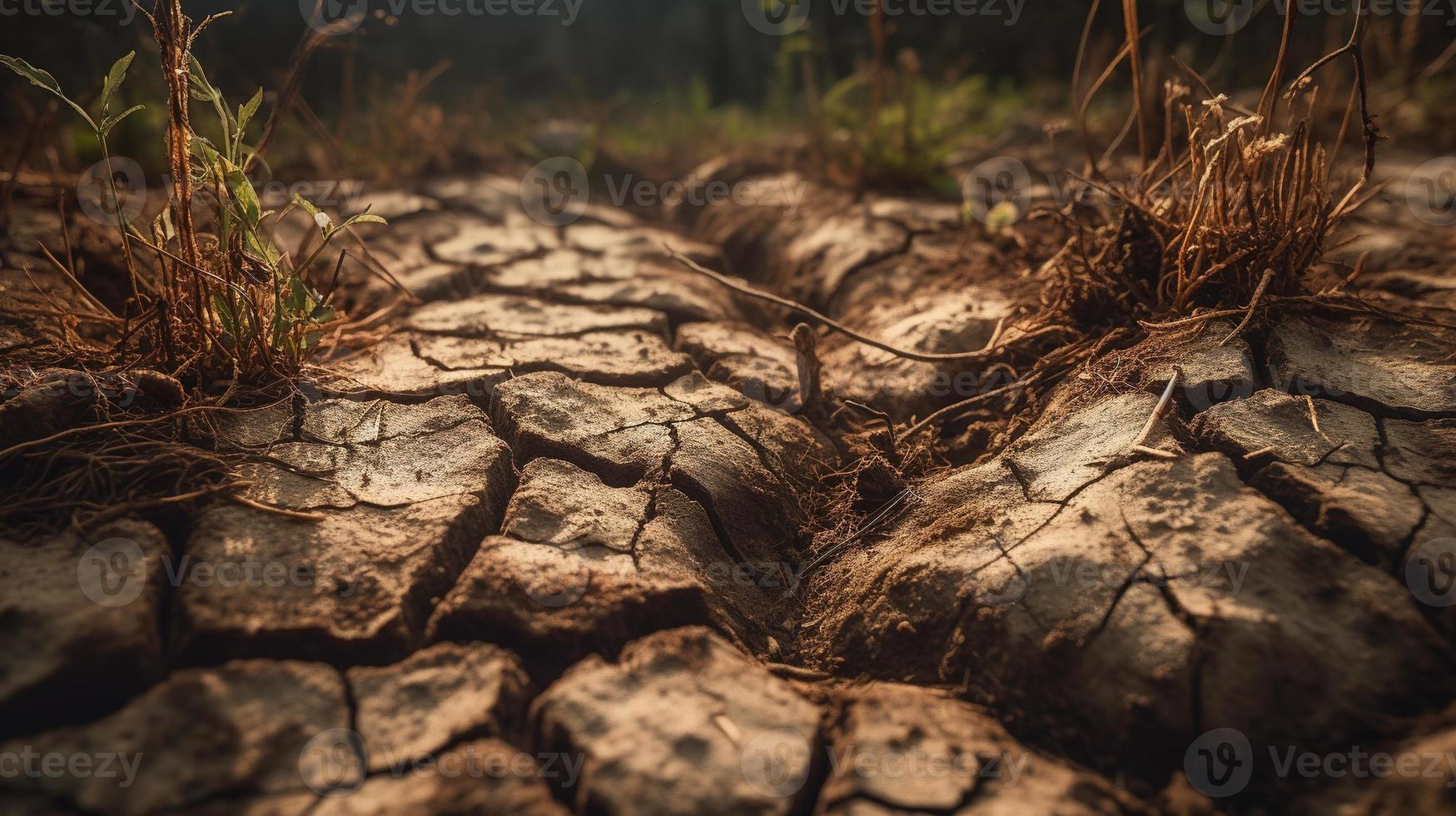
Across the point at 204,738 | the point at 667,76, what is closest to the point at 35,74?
the point at 204,738

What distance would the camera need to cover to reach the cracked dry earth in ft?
4.04

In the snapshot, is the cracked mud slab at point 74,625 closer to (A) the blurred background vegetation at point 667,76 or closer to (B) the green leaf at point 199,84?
(B) the green leaf at point 199,84

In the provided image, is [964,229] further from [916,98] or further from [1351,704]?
[1351,704]

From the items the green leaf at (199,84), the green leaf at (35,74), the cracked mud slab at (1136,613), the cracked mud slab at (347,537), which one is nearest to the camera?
the cracked mud slab at (1136,613)

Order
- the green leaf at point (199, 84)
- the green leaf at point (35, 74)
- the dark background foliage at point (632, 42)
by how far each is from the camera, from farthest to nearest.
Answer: the dark background foliage at point (632, 42) → the green leaf at point (199, 84) → the green leaf at point (35, 74)

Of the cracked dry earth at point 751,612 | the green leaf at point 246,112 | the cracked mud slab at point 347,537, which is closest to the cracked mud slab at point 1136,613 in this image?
the cracked dry earth at point 751,612

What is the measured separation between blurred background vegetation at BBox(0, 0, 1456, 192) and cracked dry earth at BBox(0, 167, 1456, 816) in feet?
4.95

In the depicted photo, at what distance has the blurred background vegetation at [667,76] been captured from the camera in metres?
3.70

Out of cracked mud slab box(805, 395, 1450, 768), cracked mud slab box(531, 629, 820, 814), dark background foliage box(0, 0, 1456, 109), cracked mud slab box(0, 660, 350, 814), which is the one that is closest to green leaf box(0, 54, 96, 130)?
cracked mud slab box(0, 660, 350, 814)

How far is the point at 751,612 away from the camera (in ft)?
5.50

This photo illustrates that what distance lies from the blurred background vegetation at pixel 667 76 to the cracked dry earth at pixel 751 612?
4.95ft

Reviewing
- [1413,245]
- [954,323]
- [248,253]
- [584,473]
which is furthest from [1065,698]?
[1413,245]

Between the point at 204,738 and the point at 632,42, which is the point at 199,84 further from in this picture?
the point at 632,42

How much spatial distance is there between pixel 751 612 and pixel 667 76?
5519 millimetres
